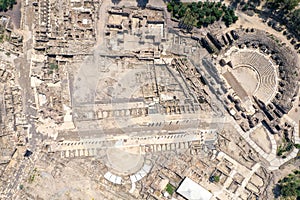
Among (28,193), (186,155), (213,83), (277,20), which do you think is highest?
(277,20)

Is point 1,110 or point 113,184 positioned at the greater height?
point 1,110

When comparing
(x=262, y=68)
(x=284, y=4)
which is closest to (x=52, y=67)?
(x=262, y=68)

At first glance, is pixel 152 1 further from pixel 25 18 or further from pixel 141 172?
pixel 141 172

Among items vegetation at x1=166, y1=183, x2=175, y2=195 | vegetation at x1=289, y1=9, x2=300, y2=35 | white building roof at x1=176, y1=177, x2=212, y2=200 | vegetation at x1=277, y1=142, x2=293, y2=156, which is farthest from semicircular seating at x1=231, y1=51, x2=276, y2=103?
vegetation at x1=166, y1=183, x2=175, y2=195

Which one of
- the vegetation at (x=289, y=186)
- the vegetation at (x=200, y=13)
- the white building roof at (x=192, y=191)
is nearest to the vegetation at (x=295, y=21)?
the vegetation at (x=200, y=13)

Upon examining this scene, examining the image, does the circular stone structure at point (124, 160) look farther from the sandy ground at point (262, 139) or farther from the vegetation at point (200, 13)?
the vegetation at point (200, 13)

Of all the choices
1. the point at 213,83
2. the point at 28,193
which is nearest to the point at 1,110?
the point at 28,193

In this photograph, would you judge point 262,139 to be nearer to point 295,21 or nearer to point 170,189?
point 170,189
